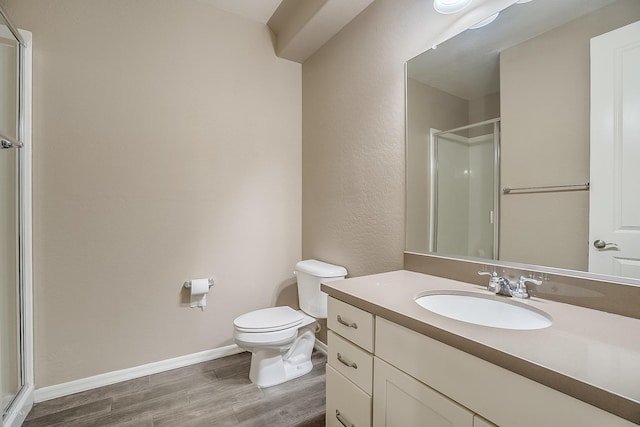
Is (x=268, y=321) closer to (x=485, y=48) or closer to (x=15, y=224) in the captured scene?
(x=15, y=224)

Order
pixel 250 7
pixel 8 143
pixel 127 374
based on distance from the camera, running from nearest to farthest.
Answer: pixel 8 143 < pixel 127 374 < pixel 250 7

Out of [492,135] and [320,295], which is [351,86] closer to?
[492,135]

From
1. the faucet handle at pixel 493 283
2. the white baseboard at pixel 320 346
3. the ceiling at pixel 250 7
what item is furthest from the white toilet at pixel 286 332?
the ceiling at pixel 250 7

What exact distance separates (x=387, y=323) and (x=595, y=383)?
539 mm

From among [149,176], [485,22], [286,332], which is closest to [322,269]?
[286,332]

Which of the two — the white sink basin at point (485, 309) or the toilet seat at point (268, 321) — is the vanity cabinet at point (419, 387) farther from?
the toilet seat at point (268, 321)

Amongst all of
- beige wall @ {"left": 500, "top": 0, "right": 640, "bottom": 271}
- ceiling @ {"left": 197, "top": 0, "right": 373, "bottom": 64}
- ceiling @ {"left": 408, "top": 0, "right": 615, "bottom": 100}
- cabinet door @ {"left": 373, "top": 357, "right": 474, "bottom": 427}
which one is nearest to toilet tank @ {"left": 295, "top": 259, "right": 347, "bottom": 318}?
cabinet door @ {"left": 373, "top": 357, "right": 474, "bottom": 427}

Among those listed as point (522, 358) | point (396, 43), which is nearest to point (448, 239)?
point (522, 358)

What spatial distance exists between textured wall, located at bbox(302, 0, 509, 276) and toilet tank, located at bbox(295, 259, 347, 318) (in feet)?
0.37

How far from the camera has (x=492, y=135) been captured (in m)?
1.23

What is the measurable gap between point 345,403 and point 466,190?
1.10 metres

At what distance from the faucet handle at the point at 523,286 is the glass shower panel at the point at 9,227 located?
2.37 metres

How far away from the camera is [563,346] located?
2.17ft

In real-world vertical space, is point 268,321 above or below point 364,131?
below
